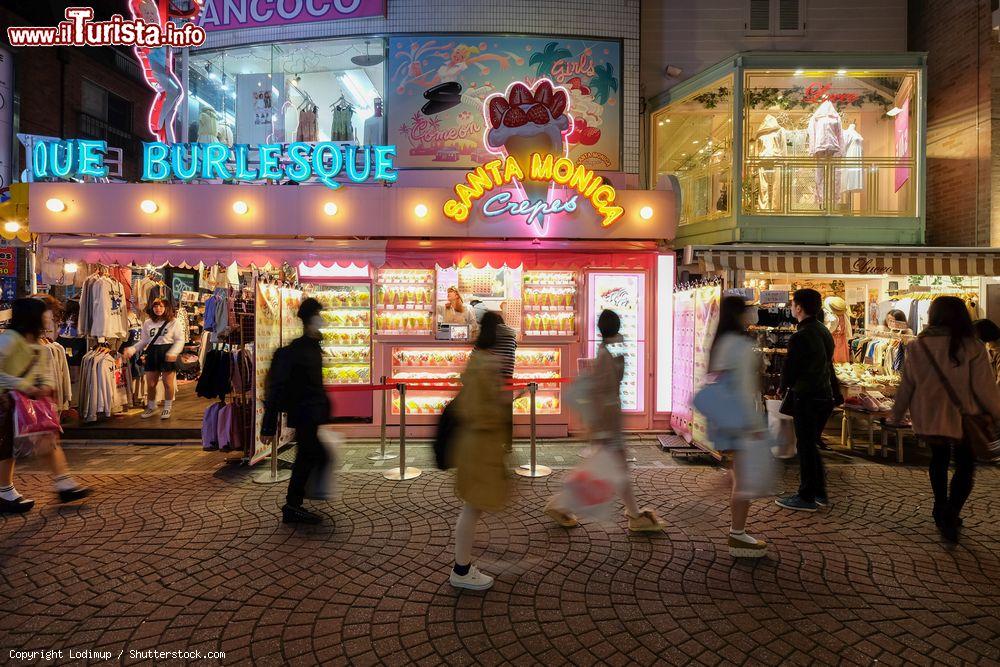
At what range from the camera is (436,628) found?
3395 millimetres

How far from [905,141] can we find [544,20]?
7.79 meters

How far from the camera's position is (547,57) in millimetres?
10547

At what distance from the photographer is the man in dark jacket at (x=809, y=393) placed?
5504mm

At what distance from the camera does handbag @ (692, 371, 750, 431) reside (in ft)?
13.6

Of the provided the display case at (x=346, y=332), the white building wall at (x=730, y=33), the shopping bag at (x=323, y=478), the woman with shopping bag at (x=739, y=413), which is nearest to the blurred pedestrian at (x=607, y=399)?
the woman with shopping bag at (x=739, y=413)

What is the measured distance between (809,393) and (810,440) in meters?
0.51

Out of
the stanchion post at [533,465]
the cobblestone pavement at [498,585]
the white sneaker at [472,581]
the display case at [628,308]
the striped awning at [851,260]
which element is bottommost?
the cobblestone pavement at [498,585]

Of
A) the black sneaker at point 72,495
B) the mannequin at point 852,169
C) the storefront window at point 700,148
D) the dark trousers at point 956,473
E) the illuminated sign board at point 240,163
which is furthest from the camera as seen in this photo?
the storefront window at point 700,148

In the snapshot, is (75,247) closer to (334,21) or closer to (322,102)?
(322,102)

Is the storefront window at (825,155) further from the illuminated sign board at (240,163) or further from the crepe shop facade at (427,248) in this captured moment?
the illuminated sign board at (240,163)

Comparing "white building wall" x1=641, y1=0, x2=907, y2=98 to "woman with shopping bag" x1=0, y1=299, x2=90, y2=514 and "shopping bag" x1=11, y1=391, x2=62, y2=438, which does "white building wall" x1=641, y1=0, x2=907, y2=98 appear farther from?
"shopping bag" x1=11, y1=391, x2=62, y2=438

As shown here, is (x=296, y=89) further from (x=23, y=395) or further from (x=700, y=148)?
(x=700, y=148)

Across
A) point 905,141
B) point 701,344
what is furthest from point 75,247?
point 905,141

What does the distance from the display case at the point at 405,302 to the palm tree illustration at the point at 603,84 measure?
510cm
